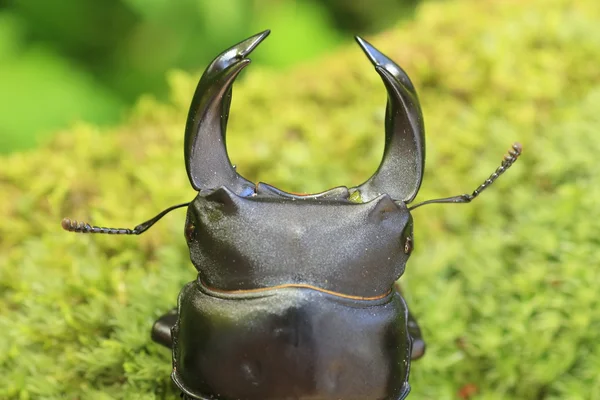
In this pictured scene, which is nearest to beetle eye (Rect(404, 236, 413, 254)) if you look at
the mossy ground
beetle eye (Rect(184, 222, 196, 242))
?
beetle eye (Rect(184, 222, 196, 242))

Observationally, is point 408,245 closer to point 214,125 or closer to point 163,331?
point 214,125

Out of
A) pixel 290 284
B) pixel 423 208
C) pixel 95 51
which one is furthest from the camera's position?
pixel 95 51

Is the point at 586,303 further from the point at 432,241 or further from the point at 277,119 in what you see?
the point at 277,119

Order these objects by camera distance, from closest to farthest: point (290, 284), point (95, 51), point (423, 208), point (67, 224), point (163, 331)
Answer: point (290, 284) < point (67, 224) < point (163, 331) < point (423, 208) < point (95, 51)

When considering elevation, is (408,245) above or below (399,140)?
below

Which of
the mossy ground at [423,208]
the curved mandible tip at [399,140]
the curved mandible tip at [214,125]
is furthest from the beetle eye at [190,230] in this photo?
the mossy ground at [423,208]

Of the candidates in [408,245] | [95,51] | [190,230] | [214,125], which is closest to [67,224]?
[190,230]

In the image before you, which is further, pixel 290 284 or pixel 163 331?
pixel 163 331

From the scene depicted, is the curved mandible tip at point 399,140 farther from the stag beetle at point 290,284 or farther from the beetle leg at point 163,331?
the beetle leg at point 163,331
